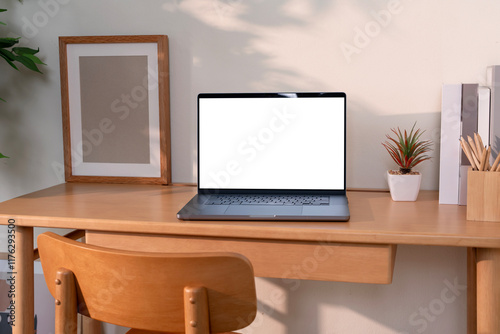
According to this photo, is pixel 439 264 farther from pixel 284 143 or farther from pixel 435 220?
pixel 284 143

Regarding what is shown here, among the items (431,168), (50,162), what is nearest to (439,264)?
(431,168)

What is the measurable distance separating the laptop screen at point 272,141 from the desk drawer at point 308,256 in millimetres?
306

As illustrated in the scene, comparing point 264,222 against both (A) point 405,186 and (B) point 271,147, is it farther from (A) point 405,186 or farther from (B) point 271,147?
(A) point 405,186

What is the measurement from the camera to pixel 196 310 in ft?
2.93

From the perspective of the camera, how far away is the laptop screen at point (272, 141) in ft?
4.81

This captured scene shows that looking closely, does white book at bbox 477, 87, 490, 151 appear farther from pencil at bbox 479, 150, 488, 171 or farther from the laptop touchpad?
the laptop touchpad

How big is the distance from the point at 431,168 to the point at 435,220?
0.40 metres

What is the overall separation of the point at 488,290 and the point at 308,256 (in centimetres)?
42

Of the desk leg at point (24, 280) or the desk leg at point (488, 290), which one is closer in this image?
the desk leg at point (488, 290)

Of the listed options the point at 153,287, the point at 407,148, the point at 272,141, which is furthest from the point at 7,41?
the point at 407,148

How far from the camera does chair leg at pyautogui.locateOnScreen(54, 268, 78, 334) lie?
→ 955 millimetres

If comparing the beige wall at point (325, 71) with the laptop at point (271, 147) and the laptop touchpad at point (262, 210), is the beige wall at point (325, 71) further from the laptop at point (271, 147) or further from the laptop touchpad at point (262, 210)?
the laptop touchpad at point (262, 210)

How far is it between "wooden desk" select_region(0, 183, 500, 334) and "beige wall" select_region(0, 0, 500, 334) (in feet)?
1.07

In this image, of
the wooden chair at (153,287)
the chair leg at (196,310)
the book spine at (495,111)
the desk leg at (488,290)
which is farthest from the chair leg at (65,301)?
the book spine at (495,111)
